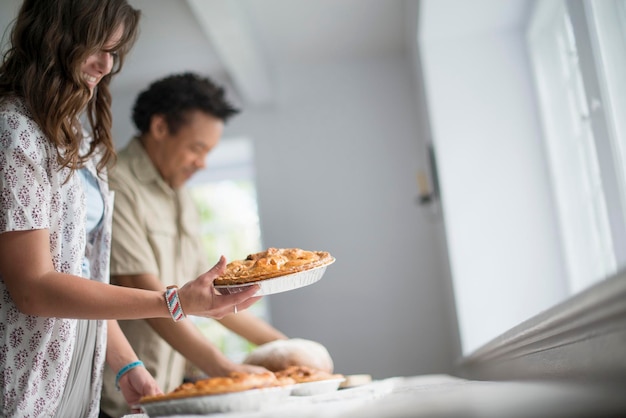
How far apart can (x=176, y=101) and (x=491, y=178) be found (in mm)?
1533

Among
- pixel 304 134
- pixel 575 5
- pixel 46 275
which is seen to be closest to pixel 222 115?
pixel 575 5

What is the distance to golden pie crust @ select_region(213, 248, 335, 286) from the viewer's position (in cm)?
119

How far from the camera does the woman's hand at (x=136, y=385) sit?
1.55 meters

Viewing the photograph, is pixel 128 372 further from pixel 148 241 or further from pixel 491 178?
pixel 491 178

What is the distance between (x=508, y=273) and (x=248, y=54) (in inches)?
69.2

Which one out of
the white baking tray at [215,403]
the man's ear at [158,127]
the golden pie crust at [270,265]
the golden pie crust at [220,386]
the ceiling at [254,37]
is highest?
the ceiling at [254,37]

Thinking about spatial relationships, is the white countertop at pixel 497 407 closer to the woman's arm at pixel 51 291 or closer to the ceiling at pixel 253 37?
the woman's arm at pixel 51 291

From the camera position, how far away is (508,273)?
10.0ft

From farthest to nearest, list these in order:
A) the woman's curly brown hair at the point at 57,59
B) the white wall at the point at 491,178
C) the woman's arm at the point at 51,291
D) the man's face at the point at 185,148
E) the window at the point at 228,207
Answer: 1. the window at the point at 228,207
2. the white wall at the point at 491,178
3. the man's face at the point at 185,148
4. the woman's curly brown hair at the point at 57,59
5. the woman's arm at the point at 51,291

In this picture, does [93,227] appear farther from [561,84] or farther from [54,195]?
[561,84]

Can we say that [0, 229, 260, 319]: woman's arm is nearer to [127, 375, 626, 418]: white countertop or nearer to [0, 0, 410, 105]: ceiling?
[127, 375, 626, 418]: white countertop

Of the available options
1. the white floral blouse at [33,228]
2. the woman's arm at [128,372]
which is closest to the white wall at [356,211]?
the woman's arm at [128,372]

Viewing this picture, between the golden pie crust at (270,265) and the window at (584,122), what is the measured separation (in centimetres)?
111

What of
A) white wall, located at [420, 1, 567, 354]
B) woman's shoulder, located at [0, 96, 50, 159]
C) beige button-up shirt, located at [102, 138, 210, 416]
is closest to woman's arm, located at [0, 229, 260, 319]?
woman's shoulder, located at [0, 96, 50, 159]
